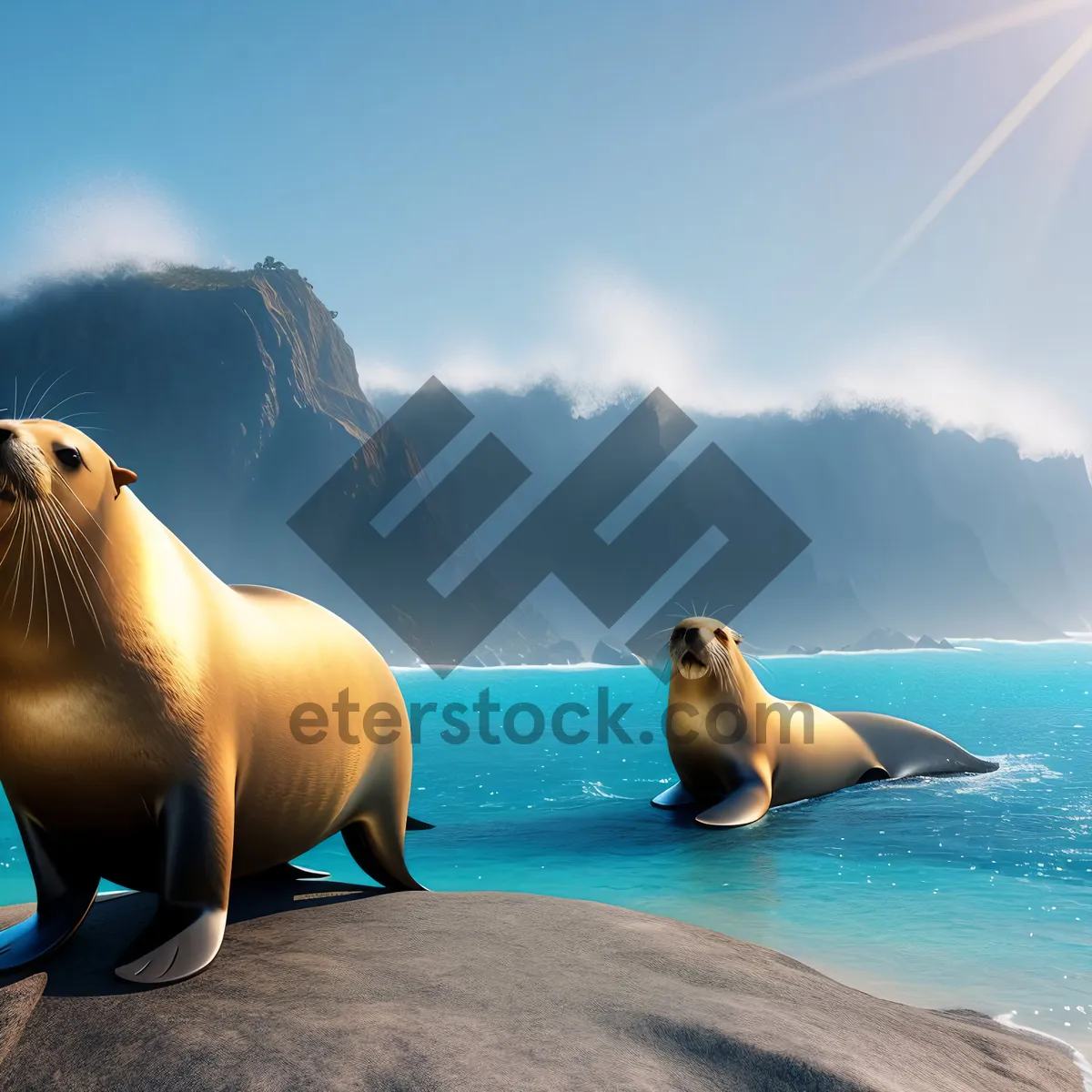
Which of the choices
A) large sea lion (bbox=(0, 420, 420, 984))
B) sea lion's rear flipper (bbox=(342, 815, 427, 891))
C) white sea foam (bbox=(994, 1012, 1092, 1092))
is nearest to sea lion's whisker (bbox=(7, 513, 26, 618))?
large sea lion (bbox=(0, 420, 420, 984))

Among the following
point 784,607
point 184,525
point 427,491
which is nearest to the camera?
point 184,525

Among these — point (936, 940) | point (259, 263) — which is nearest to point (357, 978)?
point (936, 940)

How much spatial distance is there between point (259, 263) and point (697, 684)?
100369 mm

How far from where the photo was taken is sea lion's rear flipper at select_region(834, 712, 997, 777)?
1208 cm

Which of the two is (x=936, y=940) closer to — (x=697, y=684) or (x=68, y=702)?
(x=697, y=684)

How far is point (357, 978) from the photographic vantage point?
9.83ft

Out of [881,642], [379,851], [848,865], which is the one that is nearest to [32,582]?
[379,851]

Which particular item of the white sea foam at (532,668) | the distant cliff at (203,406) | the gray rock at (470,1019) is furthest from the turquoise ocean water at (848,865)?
the white sea foam at (532,668)

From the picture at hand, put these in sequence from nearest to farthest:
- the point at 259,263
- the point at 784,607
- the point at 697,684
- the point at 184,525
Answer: the point at 697,684 < the point at 184,525 < the point at 259,263 < the point at 784,607

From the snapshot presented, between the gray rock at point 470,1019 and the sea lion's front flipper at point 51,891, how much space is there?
0.36ft

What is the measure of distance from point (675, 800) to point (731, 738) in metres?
1.37

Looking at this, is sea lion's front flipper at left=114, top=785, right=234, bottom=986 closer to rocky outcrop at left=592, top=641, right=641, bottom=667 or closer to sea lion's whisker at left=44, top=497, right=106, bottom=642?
sea lion's whisker at left=44, top=497, right=106, bottom=642

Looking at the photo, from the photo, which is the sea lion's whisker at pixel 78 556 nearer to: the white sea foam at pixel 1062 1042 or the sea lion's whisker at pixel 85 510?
the sea lion's whisker at pixel 85 510

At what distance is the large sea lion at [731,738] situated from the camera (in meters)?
9.59
